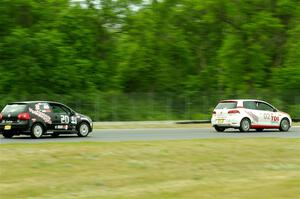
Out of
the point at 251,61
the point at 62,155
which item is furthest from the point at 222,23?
the point at 62,155

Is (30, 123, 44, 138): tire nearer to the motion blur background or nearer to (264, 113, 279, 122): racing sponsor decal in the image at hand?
(264, 113, 279, 122): racing sponsor decal

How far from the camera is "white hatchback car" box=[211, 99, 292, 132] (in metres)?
30.4

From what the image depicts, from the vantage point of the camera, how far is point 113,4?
58.7m

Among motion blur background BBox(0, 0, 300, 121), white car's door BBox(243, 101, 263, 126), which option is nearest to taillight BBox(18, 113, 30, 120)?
white car's door BBox(243, 101, 263, 126)

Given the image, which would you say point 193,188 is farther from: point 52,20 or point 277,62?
point 277,62

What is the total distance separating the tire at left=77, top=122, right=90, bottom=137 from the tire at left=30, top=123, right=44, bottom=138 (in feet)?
5.88

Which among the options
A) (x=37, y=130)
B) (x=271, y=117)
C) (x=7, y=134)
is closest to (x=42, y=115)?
(x=37, y=130)

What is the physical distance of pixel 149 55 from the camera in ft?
193

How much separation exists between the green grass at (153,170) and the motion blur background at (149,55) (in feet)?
88.9

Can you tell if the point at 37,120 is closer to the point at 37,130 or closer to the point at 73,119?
the point at 37,130

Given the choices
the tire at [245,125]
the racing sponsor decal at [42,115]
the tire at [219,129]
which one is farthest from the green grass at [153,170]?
the tire at [219,129]

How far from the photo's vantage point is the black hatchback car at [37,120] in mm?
24969

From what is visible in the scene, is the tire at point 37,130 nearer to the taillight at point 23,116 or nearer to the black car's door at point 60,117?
the taillight at point 23,116

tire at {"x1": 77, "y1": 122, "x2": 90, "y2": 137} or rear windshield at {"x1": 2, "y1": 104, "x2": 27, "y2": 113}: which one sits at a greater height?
rear windshield at {"x1": 2, "y1": 104, "x2": 27, "y2": 113}
